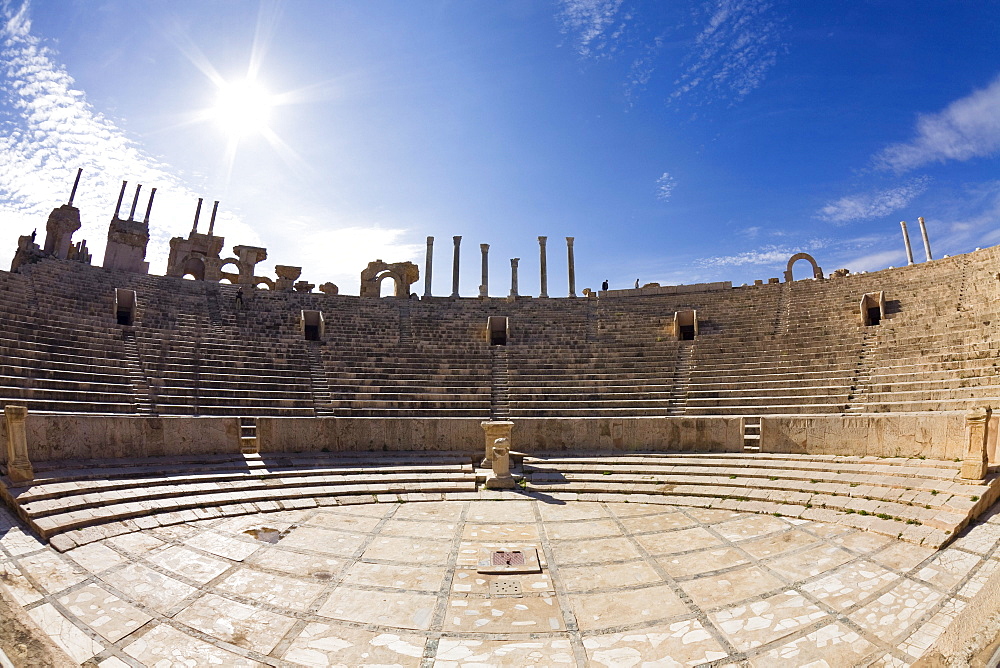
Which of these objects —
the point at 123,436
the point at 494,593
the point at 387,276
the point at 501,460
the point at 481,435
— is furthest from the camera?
the point at 387,276

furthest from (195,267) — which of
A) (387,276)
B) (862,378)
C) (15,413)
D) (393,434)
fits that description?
(862,378)

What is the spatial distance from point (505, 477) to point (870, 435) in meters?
7.74

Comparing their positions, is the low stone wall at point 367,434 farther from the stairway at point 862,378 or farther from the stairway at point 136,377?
the stairway at point 862,378

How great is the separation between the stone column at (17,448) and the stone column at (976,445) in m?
15.1

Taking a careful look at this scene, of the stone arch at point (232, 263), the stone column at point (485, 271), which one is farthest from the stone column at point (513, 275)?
the stone arch at point (232, 263)

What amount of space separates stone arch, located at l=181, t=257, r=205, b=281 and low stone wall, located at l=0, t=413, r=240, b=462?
24708mm

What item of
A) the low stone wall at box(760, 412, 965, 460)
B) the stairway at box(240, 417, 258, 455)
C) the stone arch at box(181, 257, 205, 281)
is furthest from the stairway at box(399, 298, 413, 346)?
the stone arch at box(181, 257, 205, 281)

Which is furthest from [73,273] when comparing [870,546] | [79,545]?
[870,546]

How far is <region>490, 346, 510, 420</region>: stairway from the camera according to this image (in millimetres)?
15305

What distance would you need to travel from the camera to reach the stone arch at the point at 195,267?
105 feet

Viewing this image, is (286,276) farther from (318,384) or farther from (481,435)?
(481,435)

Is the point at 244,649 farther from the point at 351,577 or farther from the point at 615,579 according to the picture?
the point at 615,579

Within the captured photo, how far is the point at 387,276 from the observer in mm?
29453

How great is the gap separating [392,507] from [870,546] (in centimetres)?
730
